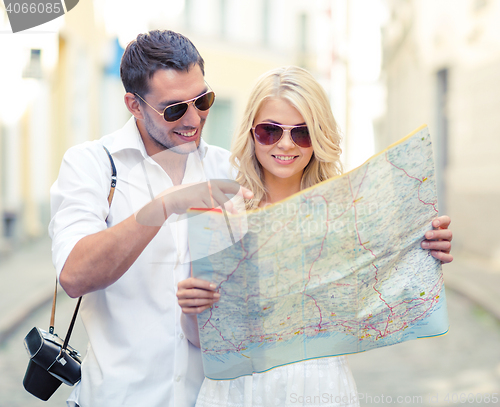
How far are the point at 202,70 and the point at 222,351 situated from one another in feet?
3.42

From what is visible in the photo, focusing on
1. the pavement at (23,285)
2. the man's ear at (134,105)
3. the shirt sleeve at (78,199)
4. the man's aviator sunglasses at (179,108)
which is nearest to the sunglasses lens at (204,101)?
the man's aviator sunglasses at (179,108)

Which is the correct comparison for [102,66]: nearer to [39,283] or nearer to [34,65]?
[34,65]

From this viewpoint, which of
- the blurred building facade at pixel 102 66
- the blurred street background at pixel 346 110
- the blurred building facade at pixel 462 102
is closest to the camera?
the blurred street background at pixel 346 110

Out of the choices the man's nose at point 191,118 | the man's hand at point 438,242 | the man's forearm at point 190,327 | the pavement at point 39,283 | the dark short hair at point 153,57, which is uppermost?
→ the dark short hair at point 153,57

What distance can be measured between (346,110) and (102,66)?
7.48 m

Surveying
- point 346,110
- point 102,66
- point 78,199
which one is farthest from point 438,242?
point 102,66

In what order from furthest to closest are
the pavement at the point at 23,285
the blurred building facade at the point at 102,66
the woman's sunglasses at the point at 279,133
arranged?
the blurred building facade at the point at 102,66 → the pavement at the point at 23,285 → the woman's sunglasses at the point at 279,133

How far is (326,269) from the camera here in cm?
158

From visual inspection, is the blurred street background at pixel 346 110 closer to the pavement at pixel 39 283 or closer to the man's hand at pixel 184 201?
the pavement at pixel 39 283

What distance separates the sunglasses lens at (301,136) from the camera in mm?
1814

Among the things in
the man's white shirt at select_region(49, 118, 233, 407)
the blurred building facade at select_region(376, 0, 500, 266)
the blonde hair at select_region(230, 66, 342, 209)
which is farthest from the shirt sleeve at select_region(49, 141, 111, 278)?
the blurred building facade at select_region(376, 0, 500, 266)

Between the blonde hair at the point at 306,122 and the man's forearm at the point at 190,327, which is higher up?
the blonde hair at the point at 306,122

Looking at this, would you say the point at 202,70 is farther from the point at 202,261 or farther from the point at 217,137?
the point at 217,137

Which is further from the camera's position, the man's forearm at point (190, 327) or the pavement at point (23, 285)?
the pavement at point (23, 285)
